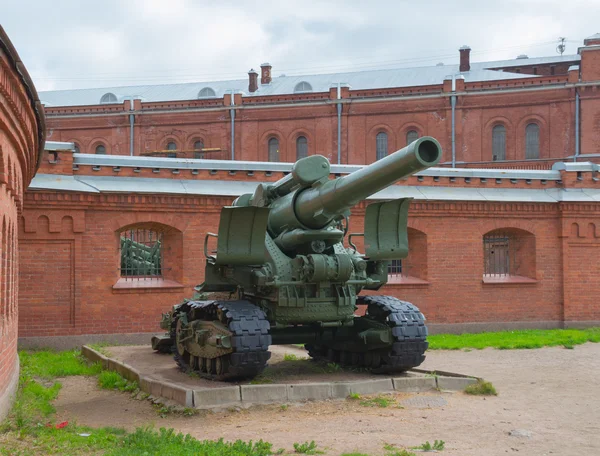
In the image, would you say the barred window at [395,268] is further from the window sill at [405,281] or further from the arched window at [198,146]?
the arched window at [198,146]

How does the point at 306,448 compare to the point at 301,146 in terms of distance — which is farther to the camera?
the point at 301,146

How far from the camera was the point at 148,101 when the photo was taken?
46.5m

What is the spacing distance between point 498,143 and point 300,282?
108ft

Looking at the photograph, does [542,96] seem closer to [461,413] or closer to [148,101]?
[148,101]

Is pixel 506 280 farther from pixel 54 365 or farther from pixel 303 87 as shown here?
pixel 303 87

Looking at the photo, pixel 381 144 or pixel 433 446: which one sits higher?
pixel 381 144

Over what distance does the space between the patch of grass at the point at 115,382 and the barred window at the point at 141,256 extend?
18.5 ft

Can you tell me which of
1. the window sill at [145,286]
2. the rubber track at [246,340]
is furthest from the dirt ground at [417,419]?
the window sill at [145,286]

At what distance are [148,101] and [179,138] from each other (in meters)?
3.62

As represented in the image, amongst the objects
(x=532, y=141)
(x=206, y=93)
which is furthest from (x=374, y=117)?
(x=206, y=93)

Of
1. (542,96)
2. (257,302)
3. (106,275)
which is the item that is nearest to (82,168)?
(106,275)

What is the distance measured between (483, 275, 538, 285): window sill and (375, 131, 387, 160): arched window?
23.9m

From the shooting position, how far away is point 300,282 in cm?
1005

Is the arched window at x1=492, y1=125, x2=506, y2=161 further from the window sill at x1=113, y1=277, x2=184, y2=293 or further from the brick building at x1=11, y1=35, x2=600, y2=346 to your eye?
the window sill at x1=113, y1=277, x2=184, y2=293
